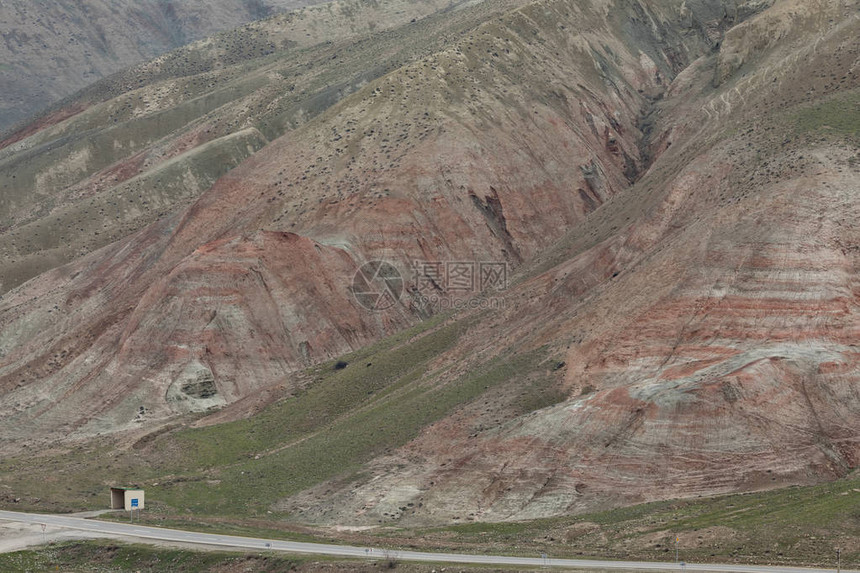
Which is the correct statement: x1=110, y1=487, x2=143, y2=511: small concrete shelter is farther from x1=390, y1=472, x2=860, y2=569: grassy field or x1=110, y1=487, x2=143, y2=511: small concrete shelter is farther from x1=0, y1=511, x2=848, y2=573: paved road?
x1=390, y1=472, x2=860, y2=569: grassy field

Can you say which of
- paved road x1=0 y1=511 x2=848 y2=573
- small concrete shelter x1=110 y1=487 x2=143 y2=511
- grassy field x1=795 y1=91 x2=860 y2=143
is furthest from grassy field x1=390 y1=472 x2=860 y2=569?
grassy field x1=795 y1=91 x2=860 y2=143

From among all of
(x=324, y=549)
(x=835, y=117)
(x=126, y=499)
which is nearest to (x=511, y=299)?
(x=835, y=117)

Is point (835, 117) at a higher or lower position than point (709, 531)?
higher

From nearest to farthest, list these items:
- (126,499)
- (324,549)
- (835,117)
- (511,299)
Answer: (324,549)
(126,499)
(835,117)
(511,299)

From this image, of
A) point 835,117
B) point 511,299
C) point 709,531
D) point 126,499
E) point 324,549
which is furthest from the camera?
point 511,299

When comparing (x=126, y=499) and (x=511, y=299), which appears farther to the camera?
(x=511, y=299)

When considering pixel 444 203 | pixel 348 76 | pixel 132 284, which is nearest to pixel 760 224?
pixel 444 203

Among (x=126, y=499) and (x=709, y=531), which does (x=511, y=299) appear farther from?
(x=709, y=531)

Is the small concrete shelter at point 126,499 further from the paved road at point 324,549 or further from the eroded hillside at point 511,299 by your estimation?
the eroded hillside at point 511,299

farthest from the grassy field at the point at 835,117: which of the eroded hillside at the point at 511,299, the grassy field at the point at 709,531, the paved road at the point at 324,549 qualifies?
the paved road at the point at 324,549
